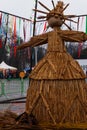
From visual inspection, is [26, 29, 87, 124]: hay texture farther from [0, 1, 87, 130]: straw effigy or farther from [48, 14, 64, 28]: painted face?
[48, 14, 64, 28]: painted face

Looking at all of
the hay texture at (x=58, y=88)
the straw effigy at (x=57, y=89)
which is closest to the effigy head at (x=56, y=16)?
the straw effigy at (x=57, y=89)

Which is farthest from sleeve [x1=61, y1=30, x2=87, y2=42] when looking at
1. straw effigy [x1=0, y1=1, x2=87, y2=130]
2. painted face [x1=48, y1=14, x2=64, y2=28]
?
painted face [x1=48, y1=14, x2=64, y2=28]

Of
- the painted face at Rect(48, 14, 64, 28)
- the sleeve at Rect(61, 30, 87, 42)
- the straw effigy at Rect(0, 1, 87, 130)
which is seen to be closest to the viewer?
the straw effigy at Rect(0, 1, 87, 130)

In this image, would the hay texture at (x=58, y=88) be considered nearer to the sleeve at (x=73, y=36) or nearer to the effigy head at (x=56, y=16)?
the sleeve at (x=73, y=36)

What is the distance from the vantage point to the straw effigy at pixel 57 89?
4922 millimetres

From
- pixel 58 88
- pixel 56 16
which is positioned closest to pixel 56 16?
pixel 56 16

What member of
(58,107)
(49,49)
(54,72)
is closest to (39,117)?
(58,107)

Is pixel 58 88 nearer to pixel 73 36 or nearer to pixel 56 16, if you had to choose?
pixel 73 36

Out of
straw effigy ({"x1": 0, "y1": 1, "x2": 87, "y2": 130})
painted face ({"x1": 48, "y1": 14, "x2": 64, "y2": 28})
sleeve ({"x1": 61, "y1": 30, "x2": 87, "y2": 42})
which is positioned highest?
painted face ({"x1": 48, "y1": 14, "x2": 64, "y2": 28})

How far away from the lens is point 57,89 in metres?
4.96

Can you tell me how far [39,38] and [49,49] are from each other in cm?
25

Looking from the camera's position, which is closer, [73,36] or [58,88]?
[58,88]

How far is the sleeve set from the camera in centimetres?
507

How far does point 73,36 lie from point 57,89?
792 mm
